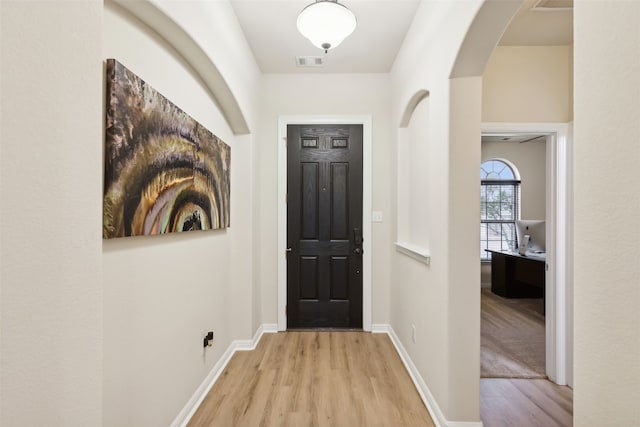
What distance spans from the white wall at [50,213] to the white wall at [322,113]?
2593mm

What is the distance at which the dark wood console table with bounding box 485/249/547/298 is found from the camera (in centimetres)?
427

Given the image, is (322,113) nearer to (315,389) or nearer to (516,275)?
(315,389)

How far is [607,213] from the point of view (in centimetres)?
72

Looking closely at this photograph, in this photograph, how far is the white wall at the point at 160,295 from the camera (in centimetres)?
131

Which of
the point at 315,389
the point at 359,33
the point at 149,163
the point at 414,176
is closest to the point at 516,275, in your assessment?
the point at 414,176

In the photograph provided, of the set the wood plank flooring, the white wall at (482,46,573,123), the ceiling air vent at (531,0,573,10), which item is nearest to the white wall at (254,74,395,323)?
the white wall at (482,46,573,123)

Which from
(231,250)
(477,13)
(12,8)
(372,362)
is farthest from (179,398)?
(477,13)

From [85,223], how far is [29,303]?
0.24 meters

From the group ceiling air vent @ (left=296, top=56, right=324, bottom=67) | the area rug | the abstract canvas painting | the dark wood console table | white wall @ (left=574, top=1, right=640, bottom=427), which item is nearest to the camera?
white wall @ (left=574, top=1, right=640, bottom=427)

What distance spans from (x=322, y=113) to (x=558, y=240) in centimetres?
245

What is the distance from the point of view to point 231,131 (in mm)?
2955

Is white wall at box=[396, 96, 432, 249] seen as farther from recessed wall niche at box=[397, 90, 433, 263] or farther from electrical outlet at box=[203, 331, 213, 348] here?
electrical outlet at box=[203, 331, 213, 348]

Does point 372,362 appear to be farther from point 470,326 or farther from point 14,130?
point 14,130

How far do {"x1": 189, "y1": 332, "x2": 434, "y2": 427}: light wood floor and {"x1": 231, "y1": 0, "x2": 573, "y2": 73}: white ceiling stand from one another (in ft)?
9.02
